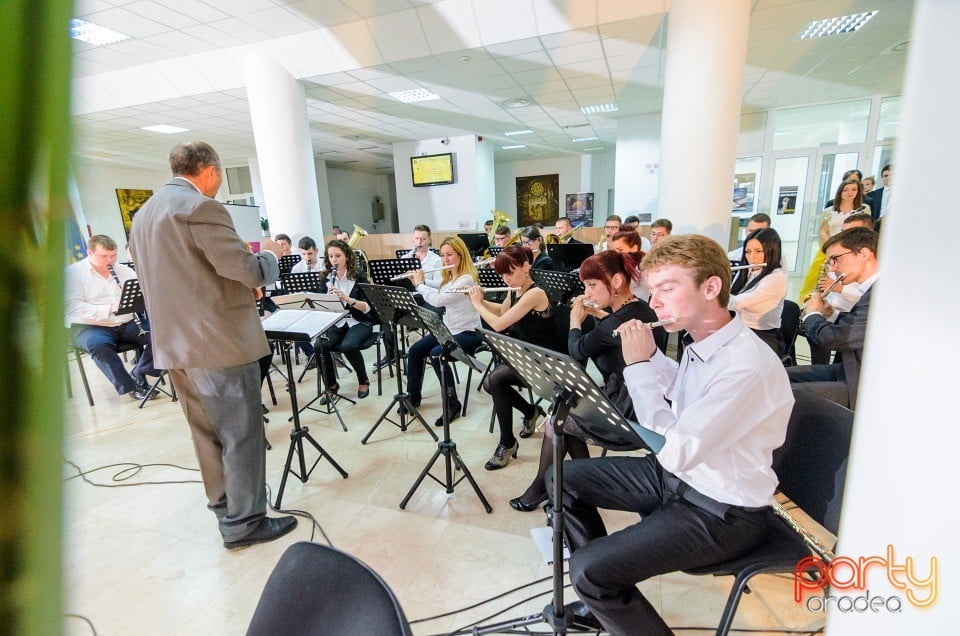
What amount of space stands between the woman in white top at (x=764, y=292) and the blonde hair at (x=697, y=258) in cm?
145

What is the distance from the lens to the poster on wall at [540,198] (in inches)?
537

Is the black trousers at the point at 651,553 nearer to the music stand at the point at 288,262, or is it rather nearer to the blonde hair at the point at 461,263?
the blonde hair at the point at 461,263

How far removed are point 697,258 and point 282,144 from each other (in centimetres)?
530

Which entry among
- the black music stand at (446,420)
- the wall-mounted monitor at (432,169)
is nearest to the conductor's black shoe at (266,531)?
the black music stand at (446,420)

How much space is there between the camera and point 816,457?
1423mm

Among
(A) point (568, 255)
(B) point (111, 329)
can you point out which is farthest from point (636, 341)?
(B) point (111, 329)

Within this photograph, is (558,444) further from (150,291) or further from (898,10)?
(898,10)

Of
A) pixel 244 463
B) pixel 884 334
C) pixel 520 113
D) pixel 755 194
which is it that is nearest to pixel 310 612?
pixel 884 334

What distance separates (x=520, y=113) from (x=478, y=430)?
242 inches

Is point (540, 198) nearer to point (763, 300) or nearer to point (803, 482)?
point (763, 300)

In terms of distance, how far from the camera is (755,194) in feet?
26.0

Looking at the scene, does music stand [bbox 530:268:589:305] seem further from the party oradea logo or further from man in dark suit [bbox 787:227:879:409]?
the party oradea logo

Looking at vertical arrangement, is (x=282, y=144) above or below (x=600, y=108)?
below

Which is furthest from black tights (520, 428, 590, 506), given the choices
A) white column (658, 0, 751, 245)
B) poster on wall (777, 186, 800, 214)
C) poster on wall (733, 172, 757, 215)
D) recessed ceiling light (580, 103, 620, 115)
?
poster on wall (777, 186, 800, 214)
